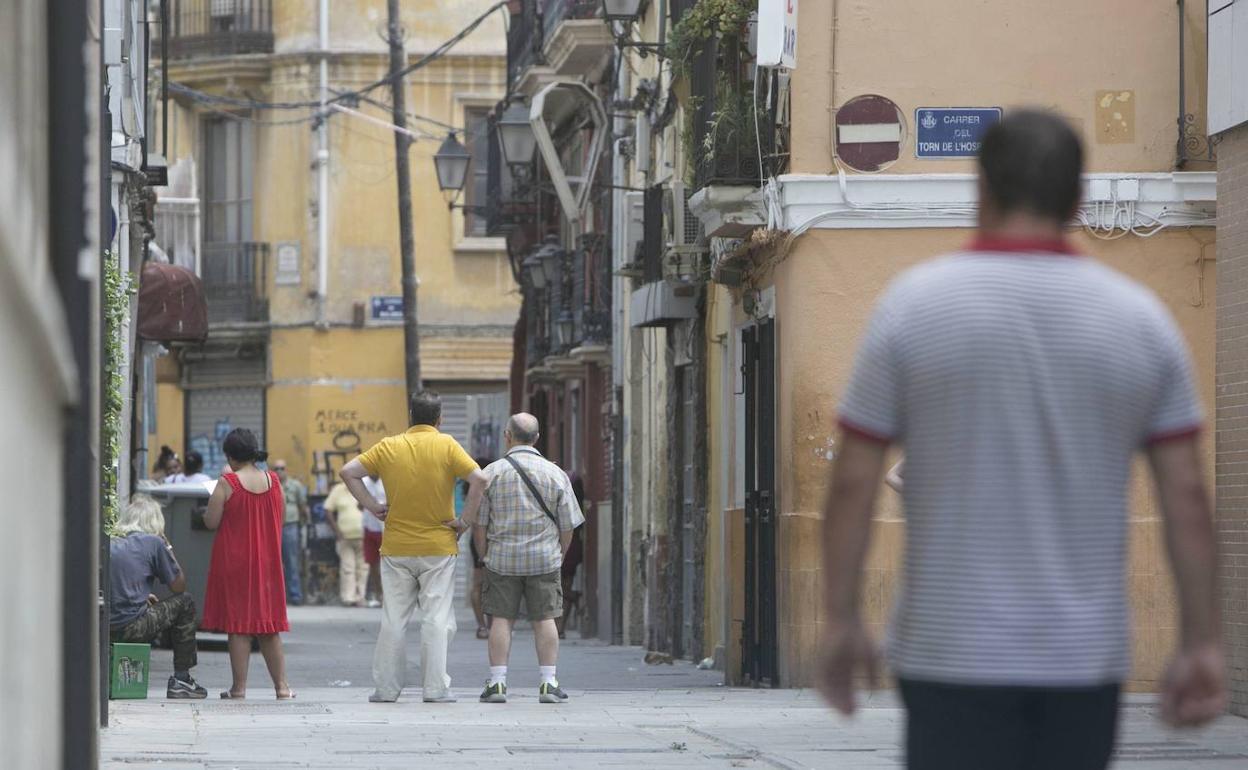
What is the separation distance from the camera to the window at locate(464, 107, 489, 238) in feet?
133

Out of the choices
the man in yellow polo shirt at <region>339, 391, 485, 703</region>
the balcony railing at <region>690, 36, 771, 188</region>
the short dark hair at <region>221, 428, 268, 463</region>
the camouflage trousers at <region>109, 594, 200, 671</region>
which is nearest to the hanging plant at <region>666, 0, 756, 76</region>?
the balcony railing at <region>690, 36, 771, 188</region>

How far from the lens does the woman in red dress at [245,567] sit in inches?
631

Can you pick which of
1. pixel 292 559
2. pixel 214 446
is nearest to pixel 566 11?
pixel 292 559

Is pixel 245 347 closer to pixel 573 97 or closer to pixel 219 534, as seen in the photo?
pixel 573 97

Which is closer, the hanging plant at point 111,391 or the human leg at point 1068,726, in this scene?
the human leg at point 1068,726

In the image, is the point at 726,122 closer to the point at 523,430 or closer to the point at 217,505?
the point at 523,430

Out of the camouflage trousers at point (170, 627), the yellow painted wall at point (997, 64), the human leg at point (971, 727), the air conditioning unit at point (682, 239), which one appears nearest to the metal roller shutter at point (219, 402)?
the air conditioning unit at point (682, 239)

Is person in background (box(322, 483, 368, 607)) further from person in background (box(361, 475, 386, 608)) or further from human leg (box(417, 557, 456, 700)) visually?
human leg (box(417, 557, 456, 700))

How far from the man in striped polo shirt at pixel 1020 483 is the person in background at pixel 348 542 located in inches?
1272

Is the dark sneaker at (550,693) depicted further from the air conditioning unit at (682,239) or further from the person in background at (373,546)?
the person in background at (373,546)

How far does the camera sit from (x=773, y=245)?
17797mm

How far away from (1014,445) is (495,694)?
11.5 meters

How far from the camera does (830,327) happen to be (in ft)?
56.3

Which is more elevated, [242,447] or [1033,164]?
[1033,164]
